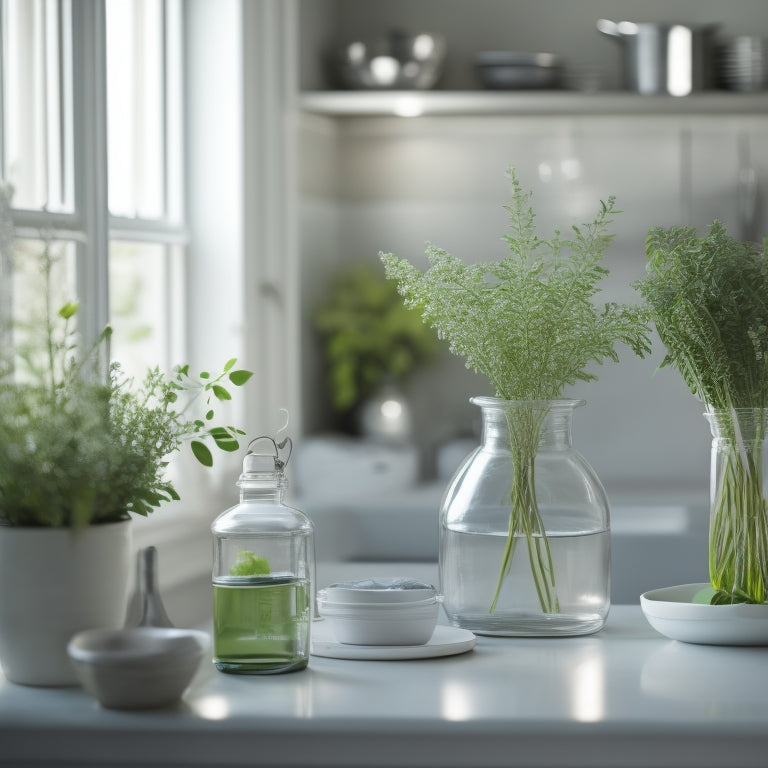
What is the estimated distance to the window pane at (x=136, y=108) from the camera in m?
2.60

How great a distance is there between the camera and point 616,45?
371cm

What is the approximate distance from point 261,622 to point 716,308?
58 cm

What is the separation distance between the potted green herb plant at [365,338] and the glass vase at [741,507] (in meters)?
2.18

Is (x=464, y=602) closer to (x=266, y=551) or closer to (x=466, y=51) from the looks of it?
(x=266, y=551)

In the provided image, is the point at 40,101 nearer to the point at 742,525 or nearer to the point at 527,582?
the point at 527,582

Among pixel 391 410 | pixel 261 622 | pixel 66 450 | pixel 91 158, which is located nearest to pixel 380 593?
pixel 261 622

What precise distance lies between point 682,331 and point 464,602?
1.26ft

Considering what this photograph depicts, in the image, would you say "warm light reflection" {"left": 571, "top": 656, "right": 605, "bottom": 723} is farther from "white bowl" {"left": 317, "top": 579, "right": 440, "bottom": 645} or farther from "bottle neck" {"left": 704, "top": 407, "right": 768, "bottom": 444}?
"bottle neck" {"left": 704, "top": 407, "right": 768, "bottom": 444}

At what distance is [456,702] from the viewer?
1097 millimetres

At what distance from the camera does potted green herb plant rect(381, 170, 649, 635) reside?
1.35 m

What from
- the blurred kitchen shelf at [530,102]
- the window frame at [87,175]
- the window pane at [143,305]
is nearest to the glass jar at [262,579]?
the window frame at [87,175]

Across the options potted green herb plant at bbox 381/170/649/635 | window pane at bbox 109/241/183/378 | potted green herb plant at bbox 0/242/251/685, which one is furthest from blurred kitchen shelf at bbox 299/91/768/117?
potted green herb plant at bbox 0/242/251/685

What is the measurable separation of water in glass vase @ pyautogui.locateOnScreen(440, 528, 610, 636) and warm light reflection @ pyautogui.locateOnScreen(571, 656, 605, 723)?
10 cm

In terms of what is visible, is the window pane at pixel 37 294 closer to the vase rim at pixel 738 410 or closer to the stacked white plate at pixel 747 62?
the vase rim at pixel 738 410
